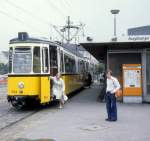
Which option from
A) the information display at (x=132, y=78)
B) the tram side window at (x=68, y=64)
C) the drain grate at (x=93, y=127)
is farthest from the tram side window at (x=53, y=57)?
the drain grate at (x=93, y=127)

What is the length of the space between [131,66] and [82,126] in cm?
917

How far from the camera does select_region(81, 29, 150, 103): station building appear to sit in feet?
75.6

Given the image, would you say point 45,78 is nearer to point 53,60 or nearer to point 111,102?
point 53,60

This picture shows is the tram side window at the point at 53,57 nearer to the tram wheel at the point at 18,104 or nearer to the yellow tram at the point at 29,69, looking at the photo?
the yellow tram at the point at 29,69

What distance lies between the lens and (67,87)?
2539cm

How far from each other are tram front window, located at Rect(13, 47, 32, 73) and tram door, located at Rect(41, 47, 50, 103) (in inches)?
24.9

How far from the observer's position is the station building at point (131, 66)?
75.6ft

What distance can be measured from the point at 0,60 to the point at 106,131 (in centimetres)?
10600

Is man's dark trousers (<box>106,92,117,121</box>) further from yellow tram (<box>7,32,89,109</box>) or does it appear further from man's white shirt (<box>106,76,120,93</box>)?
yellow tram (<box>7,32,89,109</box>)

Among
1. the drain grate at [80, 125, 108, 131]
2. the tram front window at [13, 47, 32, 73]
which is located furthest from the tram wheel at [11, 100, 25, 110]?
the drain grate at [80, 125, 108, 131]

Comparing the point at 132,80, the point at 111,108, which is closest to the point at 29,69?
the point at 111,108

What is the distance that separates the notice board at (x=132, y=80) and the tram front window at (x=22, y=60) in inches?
212

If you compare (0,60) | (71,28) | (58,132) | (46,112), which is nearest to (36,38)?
(46,112)

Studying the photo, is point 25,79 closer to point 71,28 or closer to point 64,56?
point 64,56
